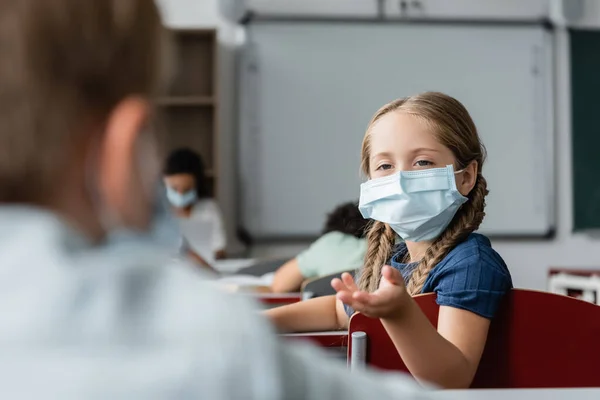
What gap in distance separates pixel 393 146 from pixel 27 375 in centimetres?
73

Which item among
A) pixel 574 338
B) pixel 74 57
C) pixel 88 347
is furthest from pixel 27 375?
pixel 574 338

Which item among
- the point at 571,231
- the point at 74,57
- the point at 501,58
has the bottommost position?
the point at 571,231

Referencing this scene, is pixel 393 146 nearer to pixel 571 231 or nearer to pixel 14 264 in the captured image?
pixel 14 264

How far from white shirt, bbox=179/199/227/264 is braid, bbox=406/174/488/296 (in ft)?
4.83

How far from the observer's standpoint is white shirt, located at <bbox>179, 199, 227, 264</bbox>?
8.18 feet

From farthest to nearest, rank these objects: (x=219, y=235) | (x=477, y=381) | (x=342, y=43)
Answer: (x=342, y=43) → (x=219, y=235) → (x=477, y=381)

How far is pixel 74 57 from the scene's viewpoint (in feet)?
0.95

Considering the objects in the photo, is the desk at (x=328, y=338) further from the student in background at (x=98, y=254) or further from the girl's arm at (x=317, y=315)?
the student in background at (x=98, y=254)

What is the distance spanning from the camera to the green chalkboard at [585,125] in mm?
4352

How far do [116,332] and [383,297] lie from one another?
437 mm

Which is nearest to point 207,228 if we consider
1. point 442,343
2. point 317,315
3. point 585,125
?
point 317,315

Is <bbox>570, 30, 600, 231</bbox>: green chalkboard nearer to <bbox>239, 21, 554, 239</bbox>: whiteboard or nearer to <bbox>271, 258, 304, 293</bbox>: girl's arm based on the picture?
<bbox>239, 21, 554, 239</bbox>: whiteboard

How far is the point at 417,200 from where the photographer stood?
104 centimetres

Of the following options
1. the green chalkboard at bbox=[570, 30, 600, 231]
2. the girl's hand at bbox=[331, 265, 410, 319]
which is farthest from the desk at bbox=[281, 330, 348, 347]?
the green chalkboard at bbox=[570, 30, 600, 231]
